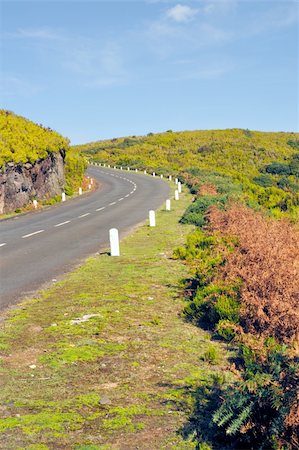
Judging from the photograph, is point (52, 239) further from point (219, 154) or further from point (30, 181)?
point (219, 154)

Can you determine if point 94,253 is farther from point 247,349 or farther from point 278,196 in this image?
point 278,196

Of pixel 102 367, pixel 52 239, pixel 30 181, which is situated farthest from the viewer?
pixel 30 181

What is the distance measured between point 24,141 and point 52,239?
17.0 m

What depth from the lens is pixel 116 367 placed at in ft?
17.5

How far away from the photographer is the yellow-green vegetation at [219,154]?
6862cm

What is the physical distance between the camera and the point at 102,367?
534 centimetres

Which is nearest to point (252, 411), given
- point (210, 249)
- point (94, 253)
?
point (210, 249)

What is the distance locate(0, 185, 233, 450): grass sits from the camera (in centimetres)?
399

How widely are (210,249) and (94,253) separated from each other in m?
3.70

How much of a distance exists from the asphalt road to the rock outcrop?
218cm

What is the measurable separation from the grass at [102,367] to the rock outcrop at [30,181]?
62.9ft

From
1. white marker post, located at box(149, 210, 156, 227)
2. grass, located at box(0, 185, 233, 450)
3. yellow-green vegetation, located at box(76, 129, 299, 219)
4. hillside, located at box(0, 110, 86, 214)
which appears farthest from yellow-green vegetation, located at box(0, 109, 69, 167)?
yellow-green vegetation, located at box(76, 129, 299, 219)

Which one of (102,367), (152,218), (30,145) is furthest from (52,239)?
(30,145)

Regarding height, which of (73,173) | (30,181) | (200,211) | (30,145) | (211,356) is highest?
(30,145)
